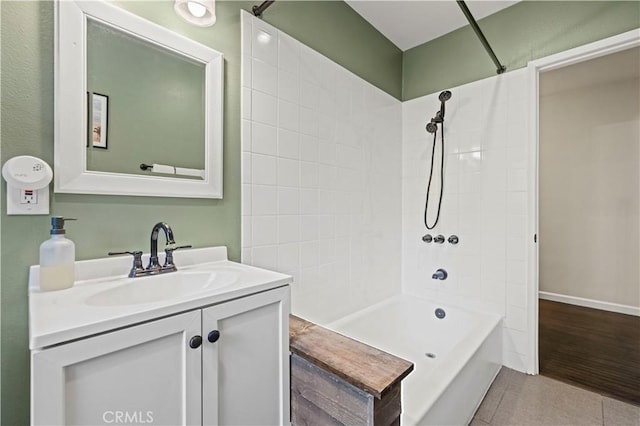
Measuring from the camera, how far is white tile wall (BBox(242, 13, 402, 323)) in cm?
154

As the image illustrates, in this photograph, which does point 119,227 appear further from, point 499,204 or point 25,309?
point 499,204

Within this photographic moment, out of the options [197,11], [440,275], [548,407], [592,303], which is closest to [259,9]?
[197,11]

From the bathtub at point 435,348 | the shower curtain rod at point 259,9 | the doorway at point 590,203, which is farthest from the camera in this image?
the doorway at point 590,203

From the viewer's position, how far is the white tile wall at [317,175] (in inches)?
60.7

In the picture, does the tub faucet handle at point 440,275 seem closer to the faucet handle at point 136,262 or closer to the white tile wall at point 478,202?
the white tile wall at point 478,202

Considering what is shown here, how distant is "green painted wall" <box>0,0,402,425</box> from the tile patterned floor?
1.78m

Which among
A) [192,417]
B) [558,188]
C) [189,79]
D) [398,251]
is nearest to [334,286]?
[398,251]

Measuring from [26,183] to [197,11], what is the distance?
91 cm

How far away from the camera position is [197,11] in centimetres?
122

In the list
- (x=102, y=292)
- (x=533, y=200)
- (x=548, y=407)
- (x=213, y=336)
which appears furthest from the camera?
(x=533, y=200)

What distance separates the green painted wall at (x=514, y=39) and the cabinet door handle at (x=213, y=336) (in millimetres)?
2578

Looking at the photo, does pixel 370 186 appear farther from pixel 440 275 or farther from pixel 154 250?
pixel 154 250

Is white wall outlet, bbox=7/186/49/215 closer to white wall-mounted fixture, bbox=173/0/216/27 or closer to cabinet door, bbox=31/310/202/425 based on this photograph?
cabinet door, bbox=31/310/202/425

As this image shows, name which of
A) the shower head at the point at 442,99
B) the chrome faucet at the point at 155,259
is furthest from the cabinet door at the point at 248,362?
the shower head at the point at 442,99
